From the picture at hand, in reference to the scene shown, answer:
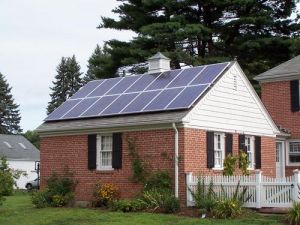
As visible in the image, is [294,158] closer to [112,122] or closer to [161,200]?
[112,122]

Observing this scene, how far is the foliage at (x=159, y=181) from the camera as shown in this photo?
19984 mm

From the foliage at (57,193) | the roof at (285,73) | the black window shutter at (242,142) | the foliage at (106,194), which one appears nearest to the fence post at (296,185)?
the black window shutter at (242,142)

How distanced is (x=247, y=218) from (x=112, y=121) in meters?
7.05

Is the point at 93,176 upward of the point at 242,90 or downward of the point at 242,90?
downward

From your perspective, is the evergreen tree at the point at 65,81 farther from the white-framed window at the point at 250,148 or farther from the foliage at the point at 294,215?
the foliage at the point at 294,215

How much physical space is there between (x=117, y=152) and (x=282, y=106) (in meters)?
10.9

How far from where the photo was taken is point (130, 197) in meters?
21.2

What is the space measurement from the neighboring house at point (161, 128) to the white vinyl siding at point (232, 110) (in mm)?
37

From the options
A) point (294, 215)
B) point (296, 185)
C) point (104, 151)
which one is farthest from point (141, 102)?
point (294, 215)

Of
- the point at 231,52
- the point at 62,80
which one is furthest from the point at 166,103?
the point at 62,80

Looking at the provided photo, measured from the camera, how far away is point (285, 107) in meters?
29.1

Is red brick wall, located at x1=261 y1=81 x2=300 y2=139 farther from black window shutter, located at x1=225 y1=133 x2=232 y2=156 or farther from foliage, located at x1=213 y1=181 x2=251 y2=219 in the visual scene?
foliage, located at x1=213 y1=181 x2=251 y2=219

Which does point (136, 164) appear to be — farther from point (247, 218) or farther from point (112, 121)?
point (247, 218)

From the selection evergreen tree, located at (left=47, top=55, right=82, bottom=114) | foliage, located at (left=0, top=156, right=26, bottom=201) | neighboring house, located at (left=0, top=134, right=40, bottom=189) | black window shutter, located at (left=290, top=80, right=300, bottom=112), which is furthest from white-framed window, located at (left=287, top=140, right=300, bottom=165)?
evergreen tree, located at (left=47, top=55, right=82, bottom=114)
